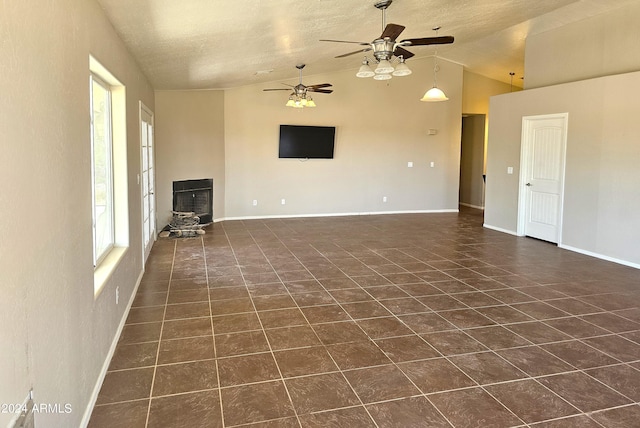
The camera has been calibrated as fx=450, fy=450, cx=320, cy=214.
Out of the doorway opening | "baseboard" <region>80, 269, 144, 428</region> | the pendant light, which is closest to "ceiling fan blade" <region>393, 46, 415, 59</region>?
the pendant light

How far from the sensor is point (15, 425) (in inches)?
54.1

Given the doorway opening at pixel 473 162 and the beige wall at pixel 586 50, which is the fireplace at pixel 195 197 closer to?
the beige wall at pixel 586 50

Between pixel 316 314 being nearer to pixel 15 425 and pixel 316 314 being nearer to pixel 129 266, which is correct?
pixel 129 266

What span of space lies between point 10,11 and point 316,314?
311cm

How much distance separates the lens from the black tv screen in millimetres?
9625

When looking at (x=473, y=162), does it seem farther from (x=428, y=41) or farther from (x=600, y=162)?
(x=428, y=41)

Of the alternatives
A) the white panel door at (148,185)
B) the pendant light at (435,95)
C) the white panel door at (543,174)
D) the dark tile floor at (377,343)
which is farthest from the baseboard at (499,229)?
the white panel door at (148,185)

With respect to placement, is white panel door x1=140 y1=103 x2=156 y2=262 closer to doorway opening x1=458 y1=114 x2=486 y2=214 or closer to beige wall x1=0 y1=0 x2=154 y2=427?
beige wall x1=0 y1=0 x2=154 y2=427

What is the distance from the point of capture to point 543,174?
291 inches

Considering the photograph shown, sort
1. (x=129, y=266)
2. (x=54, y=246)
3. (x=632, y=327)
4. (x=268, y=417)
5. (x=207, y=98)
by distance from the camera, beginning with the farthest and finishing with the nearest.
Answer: (x=207, y=98), (x=129, y=266), (x=632, y=327), (x=268, y=417), (x=54, y=246)

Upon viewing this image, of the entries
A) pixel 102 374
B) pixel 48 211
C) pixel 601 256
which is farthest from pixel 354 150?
pixel 48 211

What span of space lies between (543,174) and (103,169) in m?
6.57

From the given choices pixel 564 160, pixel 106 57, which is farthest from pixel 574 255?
pixel 106 57

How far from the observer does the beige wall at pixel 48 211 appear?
4.53 feet
